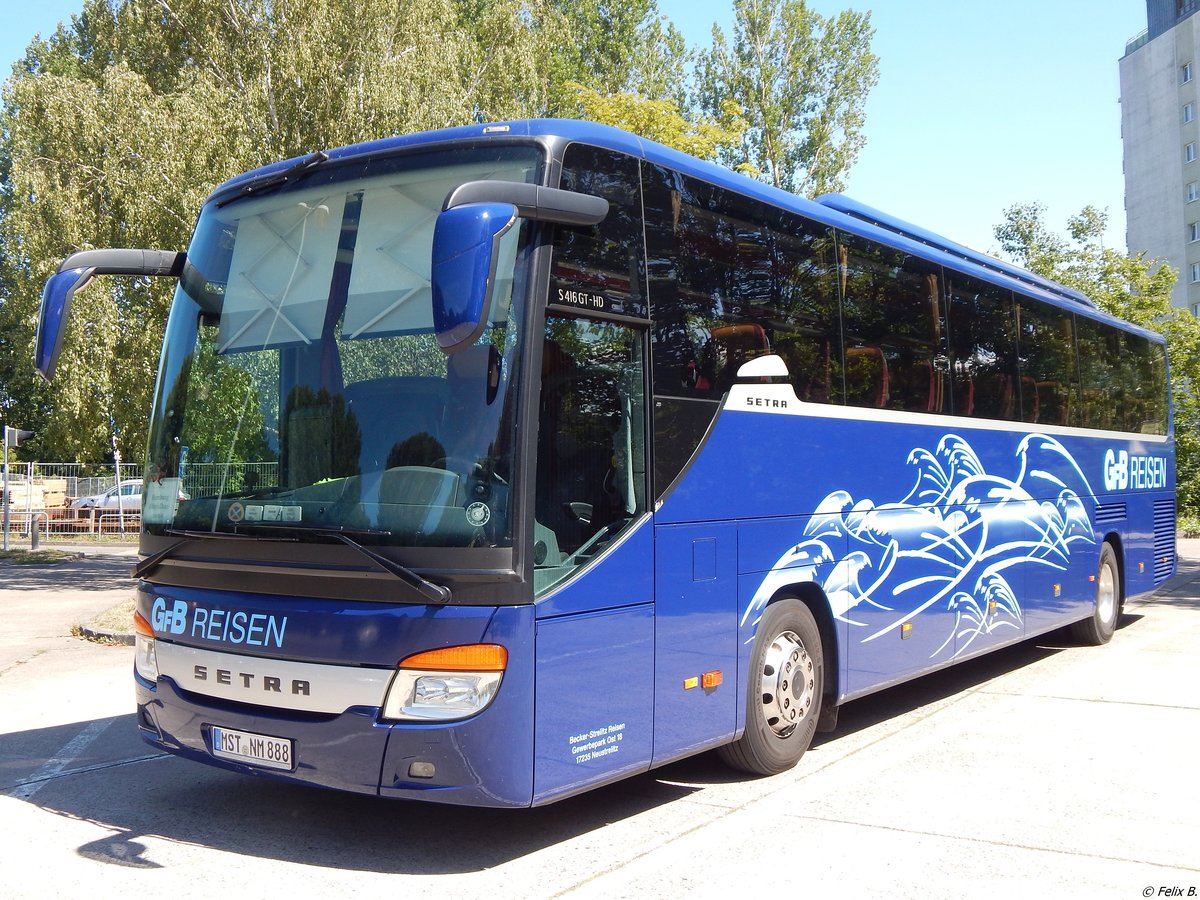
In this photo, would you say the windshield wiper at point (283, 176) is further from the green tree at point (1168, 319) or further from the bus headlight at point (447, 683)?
the green tree at point (1168, 319)

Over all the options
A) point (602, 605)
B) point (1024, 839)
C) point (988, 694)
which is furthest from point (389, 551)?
point (988, 694)

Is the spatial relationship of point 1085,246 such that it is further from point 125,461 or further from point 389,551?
point 389,551

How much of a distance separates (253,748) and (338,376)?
1737 mm

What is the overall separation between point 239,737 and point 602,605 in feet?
5.82

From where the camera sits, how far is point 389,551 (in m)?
4.91

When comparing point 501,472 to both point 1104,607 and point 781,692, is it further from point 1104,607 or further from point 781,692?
point 1104,607

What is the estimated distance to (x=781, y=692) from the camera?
6.88m

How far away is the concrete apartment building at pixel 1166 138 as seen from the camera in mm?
69438

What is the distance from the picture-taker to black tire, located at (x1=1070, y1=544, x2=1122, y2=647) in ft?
40.5

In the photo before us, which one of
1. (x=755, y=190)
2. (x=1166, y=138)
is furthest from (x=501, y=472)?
(x=1166, y=138)

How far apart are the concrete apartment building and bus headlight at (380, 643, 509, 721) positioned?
7409 cm

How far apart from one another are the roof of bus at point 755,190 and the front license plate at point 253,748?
9.30ft

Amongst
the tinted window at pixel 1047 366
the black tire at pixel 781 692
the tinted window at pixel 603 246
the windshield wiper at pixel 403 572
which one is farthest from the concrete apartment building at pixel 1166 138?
the windshield wiper at pixel 403 572

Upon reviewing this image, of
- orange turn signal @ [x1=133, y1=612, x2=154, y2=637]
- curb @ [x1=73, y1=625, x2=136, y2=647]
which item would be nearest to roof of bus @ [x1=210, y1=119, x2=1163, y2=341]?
orange turn signal @ [x1=133, y1=612, x2=154, y2=637]
